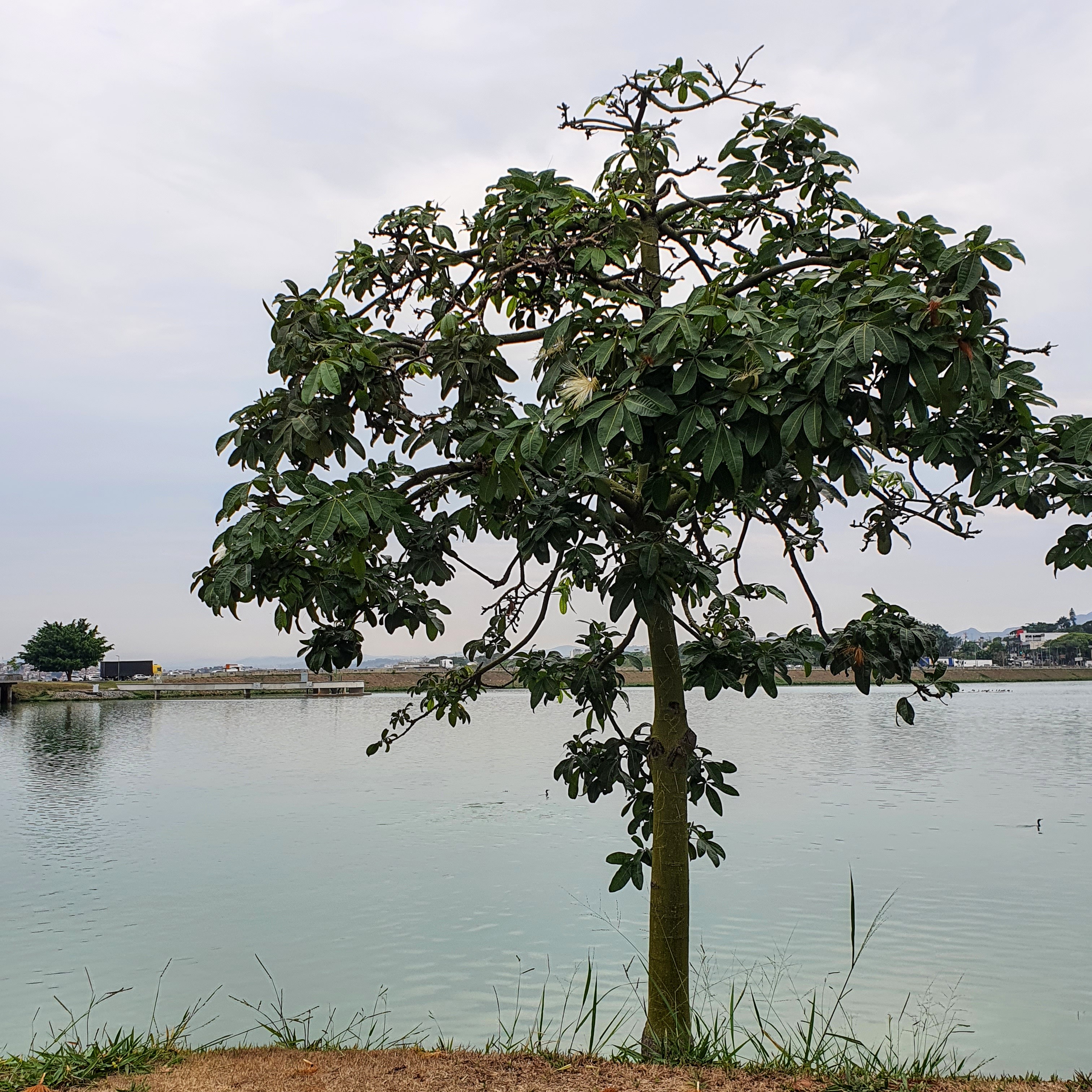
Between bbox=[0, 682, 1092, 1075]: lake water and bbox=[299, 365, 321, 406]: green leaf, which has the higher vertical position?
bbox=[299, 365, 321, 406]: green leaf

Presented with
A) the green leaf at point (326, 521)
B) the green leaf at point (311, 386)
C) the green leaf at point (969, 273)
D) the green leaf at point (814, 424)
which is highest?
the green leaf at point (969, 273)

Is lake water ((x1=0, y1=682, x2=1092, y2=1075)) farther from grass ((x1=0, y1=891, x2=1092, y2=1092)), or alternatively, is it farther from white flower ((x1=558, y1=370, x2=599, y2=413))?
white flower ((x1=558, y1=370, x2=599, y2=413))

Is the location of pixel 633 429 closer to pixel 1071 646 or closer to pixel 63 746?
pixel 63 746

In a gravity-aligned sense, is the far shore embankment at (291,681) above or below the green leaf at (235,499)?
below

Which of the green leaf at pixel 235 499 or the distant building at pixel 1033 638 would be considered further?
Result: the distant building at pixel 1033 638

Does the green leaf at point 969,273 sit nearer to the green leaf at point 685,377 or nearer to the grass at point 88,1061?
the green leaf at point 685,377

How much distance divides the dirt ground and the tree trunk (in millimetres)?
331

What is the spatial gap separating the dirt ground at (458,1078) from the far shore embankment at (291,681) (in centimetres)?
2794

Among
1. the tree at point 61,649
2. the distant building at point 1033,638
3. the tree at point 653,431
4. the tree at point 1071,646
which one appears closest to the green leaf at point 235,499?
the tree at point 653,431

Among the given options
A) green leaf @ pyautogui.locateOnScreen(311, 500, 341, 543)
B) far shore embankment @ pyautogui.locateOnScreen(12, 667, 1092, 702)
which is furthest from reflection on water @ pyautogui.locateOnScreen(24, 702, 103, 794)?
green leaf @ pyautogui.locateOnScreen(311, 500, 341, 543)

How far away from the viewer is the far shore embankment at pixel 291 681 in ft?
127

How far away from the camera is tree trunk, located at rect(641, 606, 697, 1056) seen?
3432mm

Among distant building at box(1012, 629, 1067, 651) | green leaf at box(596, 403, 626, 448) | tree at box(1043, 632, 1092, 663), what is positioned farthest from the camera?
distant building at box(1012, 629, 1067, 651)

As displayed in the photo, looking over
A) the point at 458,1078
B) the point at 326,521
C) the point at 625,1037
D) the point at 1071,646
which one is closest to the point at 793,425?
the point at 326,521
